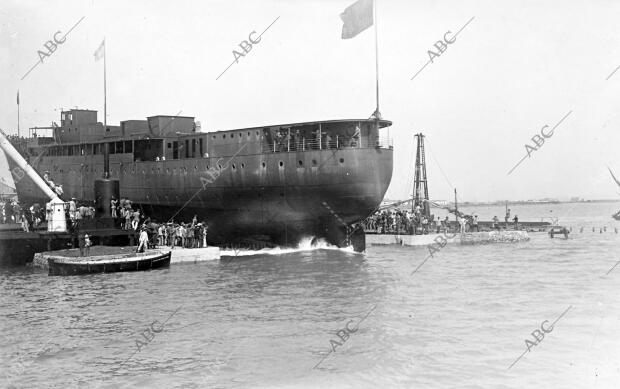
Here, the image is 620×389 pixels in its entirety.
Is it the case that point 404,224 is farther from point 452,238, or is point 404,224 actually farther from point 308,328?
point 308,328

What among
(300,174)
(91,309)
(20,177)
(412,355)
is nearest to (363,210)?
(300,174)

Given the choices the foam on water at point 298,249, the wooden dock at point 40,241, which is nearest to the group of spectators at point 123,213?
the wooden dock at point 40,241

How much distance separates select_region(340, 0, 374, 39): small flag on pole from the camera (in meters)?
22.9

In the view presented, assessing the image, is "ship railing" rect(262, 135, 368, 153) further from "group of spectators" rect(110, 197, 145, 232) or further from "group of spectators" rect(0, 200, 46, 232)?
"group of spectators" rect(0, 200, 46, 232)

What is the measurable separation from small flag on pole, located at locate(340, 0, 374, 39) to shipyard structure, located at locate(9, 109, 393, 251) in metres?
5.97

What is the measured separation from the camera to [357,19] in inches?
906

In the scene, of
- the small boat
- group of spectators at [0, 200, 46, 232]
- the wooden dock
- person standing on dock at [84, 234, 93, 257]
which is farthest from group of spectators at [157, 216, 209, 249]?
group of spectators at [0, 200, 46, 232]

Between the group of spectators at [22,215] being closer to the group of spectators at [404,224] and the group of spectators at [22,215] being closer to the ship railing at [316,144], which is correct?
the ship railing at [316,144]

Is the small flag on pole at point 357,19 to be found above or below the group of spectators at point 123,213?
above

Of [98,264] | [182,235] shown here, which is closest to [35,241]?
[98,264]

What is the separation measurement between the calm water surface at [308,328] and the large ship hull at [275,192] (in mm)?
4482

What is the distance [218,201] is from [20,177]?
23.6 metres

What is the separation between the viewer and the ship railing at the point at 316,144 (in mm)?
28416

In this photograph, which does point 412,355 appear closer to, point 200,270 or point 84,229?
point 200,270
